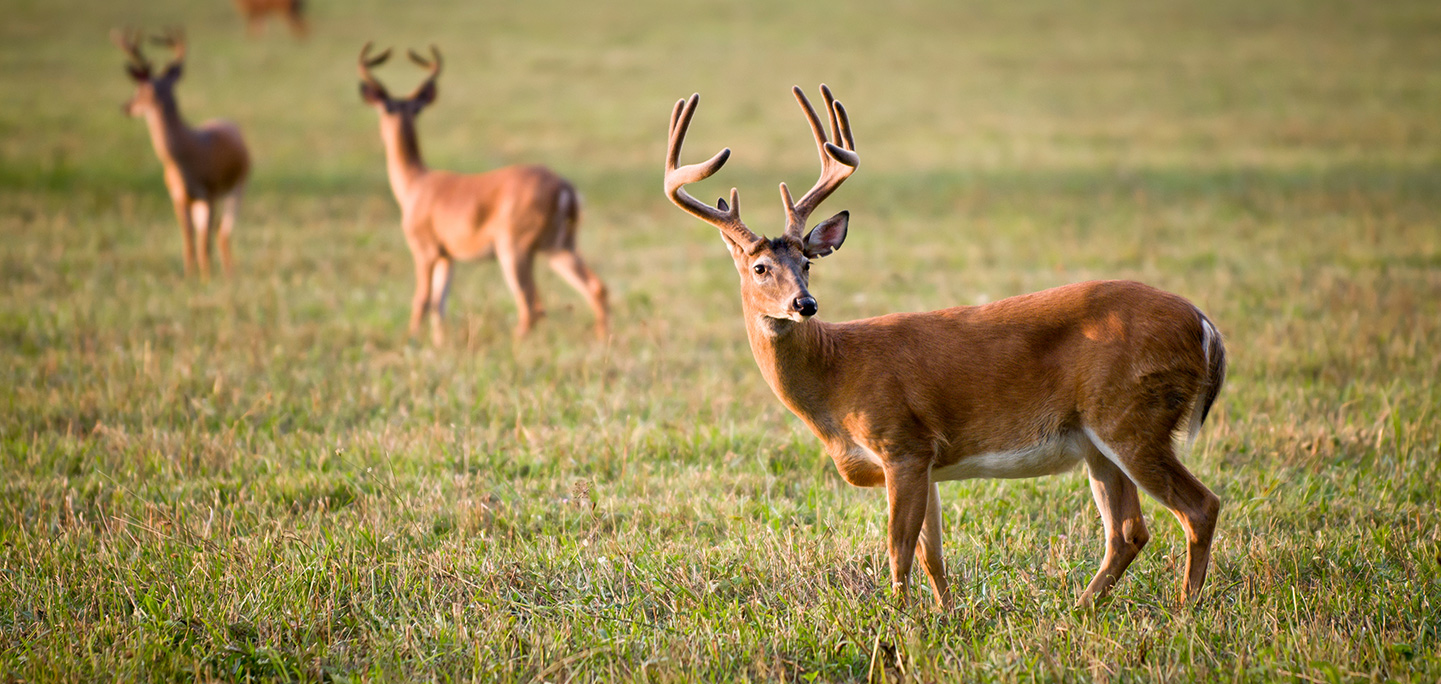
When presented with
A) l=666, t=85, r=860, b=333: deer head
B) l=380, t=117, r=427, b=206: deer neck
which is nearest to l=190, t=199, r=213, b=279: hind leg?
l=380, t=117, r=427, b=206: deer neck

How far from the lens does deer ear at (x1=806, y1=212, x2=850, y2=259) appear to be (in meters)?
4.42

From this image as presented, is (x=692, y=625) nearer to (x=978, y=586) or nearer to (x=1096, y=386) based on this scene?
(x=978, y=586)

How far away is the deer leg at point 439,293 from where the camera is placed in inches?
340

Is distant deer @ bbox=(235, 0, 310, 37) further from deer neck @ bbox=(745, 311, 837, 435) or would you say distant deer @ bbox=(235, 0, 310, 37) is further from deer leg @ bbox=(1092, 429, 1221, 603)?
deer leg @ bbox=(1092, 429, 1221, 603)

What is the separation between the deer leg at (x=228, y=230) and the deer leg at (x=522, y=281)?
11.2 feet

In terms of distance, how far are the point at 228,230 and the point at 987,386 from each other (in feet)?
32.1

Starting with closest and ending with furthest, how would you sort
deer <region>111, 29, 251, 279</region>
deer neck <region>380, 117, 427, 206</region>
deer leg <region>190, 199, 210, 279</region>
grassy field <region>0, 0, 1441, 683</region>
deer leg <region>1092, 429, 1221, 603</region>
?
grassy field <region>0, 0, 1441, 683</region> < deer leg <region>1092, 429, 1221, 603</region> < deer neck <region>380, 117, 427, 206</region> < deer leg <region>190, 199, 210, 279</region> < deer <region>111, 29, 251, 279</region>

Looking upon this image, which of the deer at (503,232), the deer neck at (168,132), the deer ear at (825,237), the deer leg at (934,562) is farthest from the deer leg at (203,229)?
the deer leg at (934,562)

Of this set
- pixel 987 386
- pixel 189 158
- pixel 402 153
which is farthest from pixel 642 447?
pixel 189 158

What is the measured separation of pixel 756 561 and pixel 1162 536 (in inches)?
67.5

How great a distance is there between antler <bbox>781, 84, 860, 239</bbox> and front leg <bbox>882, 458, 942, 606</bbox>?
3.04 ft

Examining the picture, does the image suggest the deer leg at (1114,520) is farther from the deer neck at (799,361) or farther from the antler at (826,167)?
the antler at (826,167)

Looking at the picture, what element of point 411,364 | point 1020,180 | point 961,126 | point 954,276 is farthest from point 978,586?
point 961,126

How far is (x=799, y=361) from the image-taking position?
168 inches
